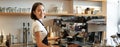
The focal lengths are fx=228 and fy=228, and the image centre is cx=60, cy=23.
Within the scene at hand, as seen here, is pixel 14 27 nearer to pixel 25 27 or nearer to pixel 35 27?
pixel 25 27

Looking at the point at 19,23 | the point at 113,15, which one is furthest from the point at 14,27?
the point at 113,15

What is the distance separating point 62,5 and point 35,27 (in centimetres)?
178

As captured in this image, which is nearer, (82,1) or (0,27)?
(0,27)

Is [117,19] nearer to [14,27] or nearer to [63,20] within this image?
[63,20]

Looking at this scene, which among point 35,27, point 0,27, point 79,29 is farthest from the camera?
point 79,29

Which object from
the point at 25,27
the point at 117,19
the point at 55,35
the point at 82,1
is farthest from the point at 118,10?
the point at 25,27

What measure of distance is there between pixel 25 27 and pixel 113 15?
1806 mm

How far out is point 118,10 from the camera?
16.2 feet

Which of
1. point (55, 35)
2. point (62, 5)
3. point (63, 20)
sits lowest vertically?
point (55, 35)

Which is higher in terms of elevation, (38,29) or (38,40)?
(38,29)

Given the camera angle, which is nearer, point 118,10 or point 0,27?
point 0,27

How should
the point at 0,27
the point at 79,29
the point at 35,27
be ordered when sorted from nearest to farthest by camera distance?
the point at 35,27 → the point at 0,27 → the point at 79,29

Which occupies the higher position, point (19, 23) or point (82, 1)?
point (82, 1)

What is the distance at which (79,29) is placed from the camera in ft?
15.6
